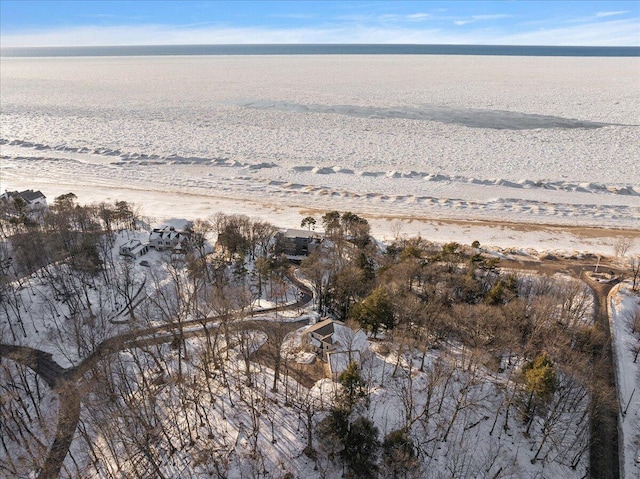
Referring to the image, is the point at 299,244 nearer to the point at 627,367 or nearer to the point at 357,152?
the point at 627,367

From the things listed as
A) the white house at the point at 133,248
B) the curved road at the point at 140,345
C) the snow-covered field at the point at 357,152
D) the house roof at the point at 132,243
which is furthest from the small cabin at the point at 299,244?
the house roof at the point at 132,243

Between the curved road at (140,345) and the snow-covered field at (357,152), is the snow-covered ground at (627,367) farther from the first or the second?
the snow-covered field at (357,152)

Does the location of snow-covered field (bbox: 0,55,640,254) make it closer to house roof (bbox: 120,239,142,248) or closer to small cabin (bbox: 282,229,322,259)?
small cabin (bbox: 282,229,322,259)

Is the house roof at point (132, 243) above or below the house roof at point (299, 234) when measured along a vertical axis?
below

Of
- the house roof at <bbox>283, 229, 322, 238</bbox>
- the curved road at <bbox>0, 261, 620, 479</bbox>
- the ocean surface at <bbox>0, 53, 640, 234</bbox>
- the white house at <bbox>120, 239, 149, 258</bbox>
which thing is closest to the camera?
the curved road at <bbox>0, 261, 620, 479</bbox>

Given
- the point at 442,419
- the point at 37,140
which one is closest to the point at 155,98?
the point at 37,140

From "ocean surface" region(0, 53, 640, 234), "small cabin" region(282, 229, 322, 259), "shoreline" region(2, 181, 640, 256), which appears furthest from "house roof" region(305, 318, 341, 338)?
"ocean surface" region(0, 53, 640, 234)

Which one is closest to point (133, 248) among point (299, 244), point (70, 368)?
point (70, 368)

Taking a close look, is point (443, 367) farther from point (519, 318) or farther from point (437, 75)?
point (437, 75)
